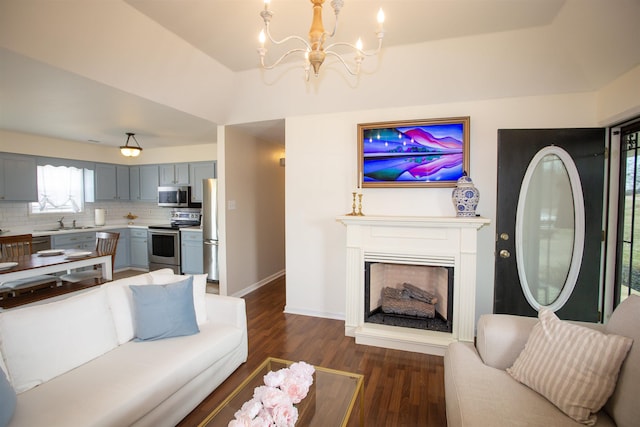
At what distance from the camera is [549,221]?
9.24 feet

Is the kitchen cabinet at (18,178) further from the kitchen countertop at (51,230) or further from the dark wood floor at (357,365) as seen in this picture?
the dark wood floor at (357,365)

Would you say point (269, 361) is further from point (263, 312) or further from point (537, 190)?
point (537, 190)

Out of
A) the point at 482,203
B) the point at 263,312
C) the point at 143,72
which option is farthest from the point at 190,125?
the point at 482,203

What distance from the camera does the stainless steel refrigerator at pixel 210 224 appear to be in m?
4.57

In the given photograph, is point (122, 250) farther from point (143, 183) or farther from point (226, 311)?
point (226, 311)

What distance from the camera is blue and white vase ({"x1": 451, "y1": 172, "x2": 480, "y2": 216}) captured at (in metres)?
2.69

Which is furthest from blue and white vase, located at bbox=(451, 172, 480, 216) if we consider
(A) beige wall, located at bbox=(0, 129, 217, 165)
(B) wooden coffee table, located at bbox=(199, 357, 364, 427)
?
(A) beige wall, located at bbox=(0, 129, 217, 165)

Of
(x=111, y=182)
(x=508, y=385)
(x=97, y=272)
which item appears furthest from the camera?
(x=111, y=182)

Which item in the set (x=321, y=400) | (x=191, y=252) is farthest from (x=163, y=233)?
(x=321, y=400)

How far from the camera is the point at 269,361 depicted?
6.23 ft

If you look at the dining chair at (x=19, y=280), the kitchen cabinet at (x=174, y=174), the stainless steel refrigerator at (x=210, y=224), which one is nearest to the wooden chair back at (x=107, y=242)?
the dining chair at (x=19, y=280)

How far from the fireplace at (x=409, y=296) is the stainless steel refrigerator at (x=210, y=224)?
2.66 m

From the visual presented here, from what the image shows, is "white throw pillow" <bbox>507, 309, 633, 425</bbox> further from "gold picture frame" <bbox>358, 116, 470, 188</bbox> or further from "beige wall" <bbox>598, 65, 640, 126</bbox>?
"beige wall" <bbox>598, 65, 640, 126</bbox>

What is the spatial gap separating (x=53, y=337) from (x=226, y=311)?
41.1 inches
